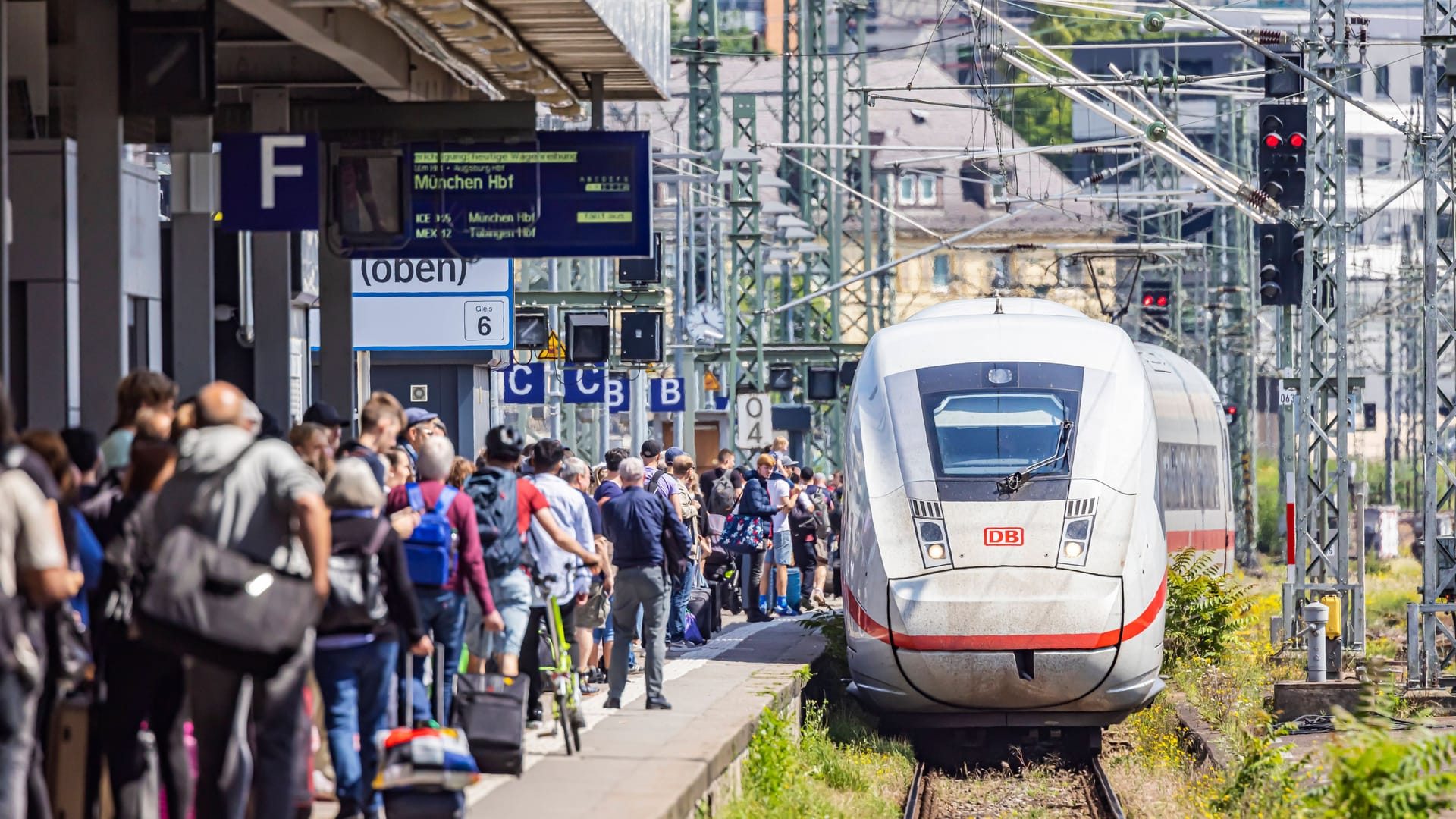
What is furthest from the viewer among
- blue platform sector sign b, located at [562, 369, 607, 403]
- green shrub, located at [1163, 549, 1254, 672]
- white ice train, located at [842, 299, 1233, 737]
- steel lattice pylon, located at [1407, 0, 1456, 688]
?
blue platform sector sign b, located at [562, 369, 607, 403]

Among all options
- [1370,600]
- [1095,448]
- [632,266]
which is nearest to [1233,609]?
[1095,448]

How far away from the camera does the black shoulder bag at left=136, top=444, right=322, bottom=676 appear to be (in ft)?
22.8

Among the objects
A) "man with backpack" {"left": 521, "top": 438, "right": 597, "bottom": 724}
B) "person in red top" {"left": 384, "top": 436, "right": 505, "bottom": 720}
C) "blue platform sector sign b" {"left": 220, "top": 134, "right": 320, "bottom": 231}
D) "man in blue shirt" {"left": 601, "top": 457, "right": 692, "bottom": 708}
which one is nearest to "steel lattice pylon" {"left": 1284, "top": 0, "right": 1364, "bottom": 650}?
"man in blue shirt" {"left": 601, "top": 457, "right": 692, "bottom": 708}

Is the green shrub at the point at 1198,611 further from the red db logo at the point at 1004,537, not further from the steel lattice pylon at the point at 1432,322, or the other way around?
the red db logo at the point at 1004,537

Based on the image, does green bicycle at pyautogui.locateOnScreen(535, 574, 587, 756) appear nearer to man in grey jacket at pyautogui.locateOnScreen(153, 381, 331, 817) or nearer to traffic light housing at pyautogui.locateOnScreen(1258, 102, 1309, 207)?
man in grey jacket at pyautogui.locateOnScreen(153, 381, 331, 817)

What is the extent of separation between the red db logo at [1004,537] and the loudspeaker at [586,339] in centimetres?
1073

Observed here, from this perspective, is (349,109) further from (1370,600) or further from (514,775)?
(1370,600)

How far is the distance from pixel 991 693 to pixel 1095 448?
180 cm

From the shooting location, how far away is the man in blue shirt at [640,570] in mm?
13039

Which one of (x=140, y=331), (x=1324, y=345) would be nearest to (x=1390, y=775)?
(x=140, y=331)

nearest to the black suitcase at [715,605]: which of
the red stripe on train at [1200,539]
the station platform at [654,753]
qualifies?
the station platform at [654,753]

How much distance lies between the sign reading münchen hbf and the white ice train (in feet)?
9.12

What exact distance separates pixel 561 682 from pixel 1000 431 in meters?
4.77

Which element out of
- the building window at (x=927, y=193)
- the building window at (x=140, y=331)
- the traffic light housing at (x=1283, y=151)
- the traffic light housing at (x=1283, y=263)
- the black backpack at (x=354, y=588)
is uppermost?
the building window at (x=927, y=193)
